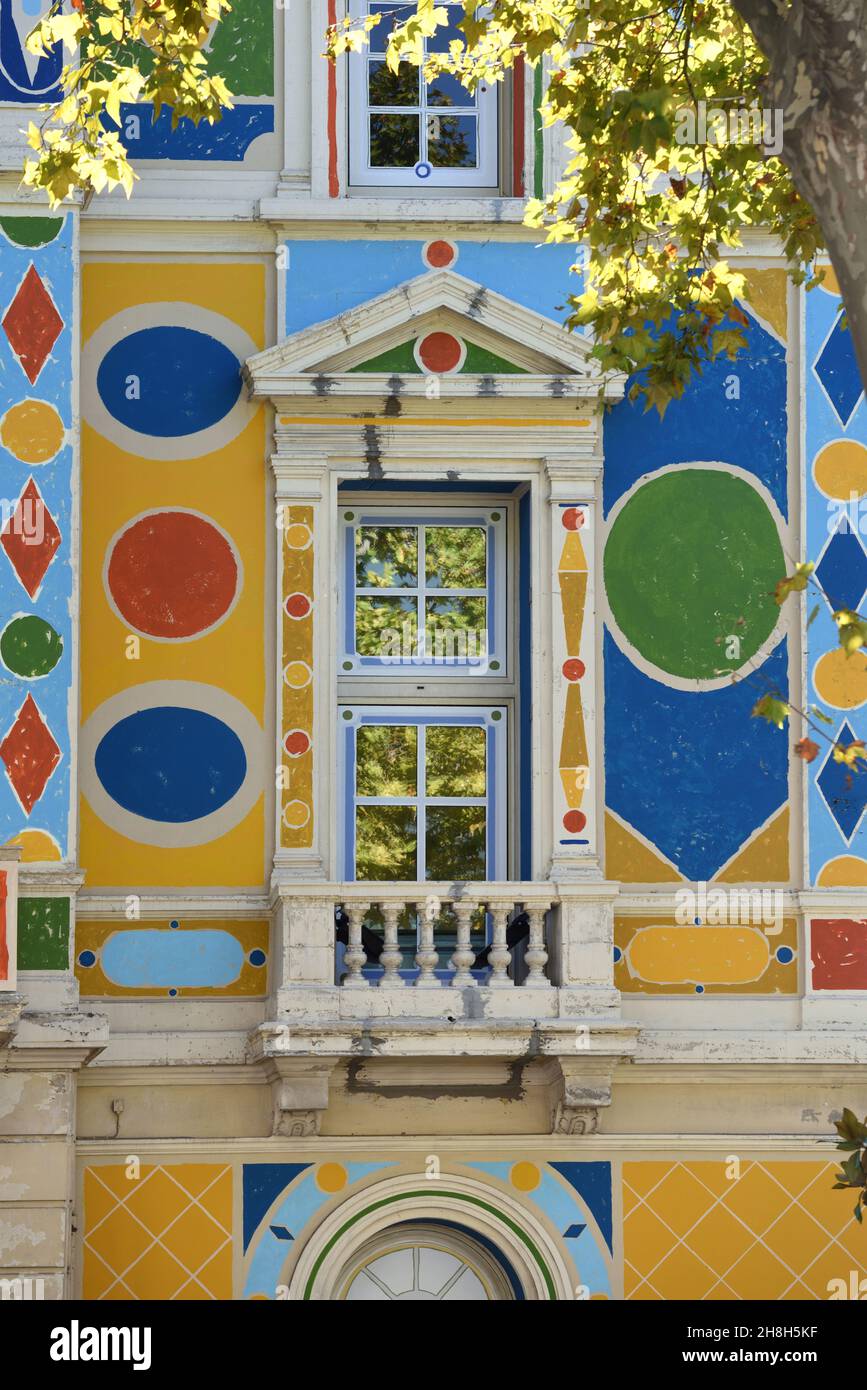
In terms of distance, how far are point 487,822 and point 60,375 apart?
349 centimetres

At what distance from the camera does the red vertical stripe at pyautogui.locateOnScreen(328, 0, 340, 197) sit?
53.5ft

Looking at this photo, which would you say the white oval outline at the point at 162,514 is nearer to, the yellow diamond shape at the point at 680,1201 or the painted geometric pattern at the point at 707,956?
the painted geometric pattern at the point at 707,956

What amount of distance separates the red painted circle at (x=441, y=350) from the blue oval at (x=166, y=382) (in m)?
1.06

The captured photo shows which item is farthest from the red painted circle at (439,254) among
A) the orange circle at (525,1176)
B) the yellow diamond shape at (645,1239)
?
the yellow diamond shape at (645,1239)

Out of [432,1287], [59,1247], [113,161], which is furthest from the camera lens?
[432,1287]

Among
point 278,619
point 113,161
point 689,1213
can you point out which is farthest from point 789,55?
point 689,1213

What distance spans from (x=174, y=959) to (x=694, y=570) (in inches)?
144

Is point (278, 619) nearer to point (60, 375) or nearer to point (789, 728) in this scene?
point (60, 375)

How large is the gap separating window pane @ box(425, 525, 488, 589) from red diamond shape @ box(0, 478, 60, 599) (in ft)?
7.24

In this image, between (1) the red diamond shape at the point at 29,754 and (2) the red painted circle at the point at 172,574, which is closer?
(1) the red diamond shape at the point at 29,754

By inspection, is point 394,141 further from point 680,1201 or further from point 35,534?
point 680,1201

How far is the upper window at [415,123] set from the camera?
16.6 metres

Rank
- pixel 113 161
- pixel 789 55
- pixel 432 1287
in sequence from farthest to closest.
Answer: pixel 432 1287
pixel 113 161
pixel 789 55

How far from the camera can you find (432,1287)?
52.6ft
